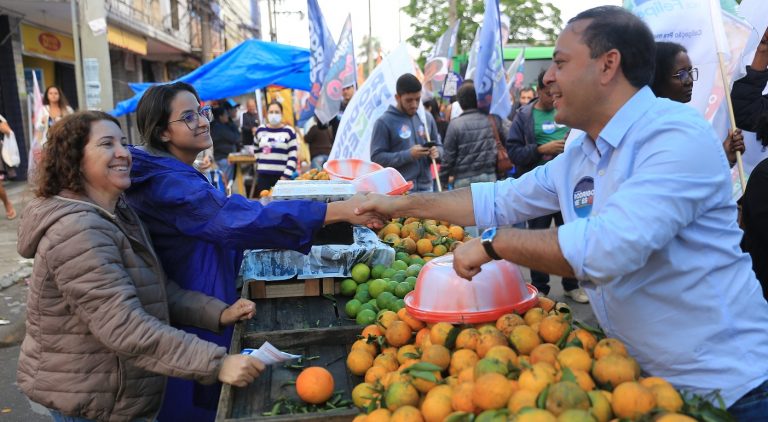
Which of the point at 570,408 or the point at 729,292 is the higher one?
the point at 729,292

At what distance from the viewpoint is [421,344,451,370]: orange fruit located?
204 cm

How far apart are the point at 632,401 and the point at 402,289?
64.0 inches

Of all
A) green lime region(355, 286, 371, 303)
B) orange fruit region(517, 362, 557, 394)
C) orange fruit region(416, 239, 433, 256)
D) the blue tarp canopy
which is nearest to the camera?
orange fruit region(517, 362, 557, 394)

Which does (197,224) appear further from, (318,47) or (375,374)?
(318,47)

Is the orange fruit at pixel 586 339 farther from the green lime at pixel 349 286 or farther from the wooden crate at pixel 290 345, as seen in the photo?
the green lime at pixel 349 286

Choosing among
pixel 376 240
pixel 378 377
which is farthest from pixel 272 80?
pixel 378 377

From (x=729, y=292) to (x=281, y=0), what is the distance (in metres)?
54.0

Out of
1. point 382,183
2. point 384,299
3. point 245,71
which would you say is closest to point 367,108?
point 382,183

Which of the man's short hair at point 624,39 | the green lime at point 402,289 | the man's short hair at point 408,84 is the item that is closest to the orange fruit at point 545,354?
the man's short hair at point 624,39

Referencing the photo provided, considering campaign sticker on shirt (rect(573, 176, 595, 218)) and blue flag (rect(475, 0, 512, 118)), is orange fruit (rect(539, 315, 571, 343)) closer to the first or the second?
campaign sticker on shirt (rect(573, 176, 595, 218))

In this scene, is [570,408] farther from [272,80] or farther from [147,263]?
[272,80]

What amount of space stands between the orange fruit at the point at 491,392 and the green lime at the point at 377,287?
148 centimetres

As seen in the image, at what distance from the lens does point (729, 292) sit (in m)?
1.79

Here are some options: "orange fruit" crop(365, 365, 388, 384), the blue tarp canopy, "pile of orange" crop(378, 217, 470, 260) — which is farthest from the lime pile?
the blue tarp canopy
